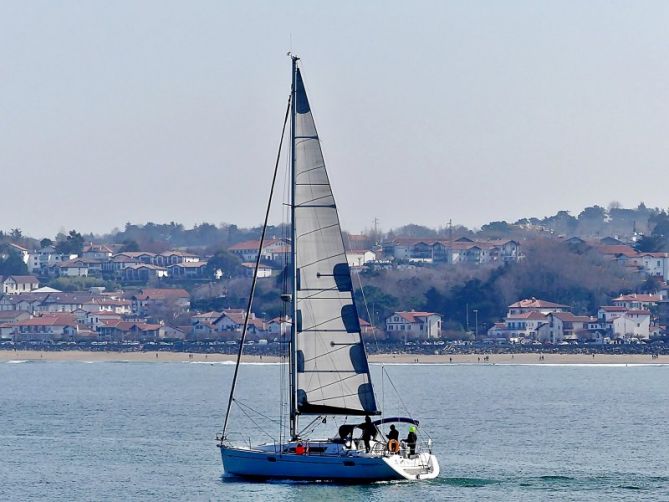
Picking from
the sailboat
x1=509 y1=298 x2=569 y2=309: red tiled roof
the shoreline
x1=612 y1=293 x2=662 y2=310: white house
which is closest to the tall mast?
the sailboat

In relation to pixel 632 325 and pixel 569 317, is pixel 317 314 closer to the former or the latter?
pixel 569 317

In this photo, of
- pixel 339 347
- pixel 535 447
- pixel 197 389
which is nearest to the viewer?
pixel 339 347

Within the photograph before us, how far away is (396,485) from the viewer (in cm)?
4484

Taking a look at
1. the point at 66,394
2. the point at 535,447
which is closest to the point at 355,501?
the point at 535,447

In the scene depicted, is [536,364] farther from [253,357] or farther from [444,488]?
[444,488]

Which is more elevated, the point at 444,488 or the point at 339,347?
the point at 339,347

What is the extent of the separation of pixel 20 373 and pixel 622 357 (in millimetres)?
55957

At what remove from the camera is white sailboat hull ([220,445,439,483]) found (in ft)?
145

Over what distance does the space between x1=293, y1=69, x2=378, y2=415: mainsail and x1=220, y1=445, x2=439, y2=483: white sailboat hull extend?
5.01 ft

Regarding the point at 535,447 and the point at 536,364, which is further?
the point at 536,364

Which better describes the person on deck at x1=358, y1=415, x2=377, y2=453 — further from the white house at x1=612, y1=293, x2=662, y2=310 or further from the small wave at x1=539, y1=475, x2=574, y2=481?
the white house at x1=612, y1=293, x2=662, y2=310

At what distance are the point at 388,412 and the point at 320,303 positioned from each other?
3350cm

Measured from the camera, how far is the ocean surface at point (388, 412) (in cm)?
4644

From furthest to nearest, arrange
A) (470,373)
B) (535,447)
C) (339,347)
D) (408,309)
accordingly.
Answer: (408,309)
(470,373)
(535,447)
(339,347)
